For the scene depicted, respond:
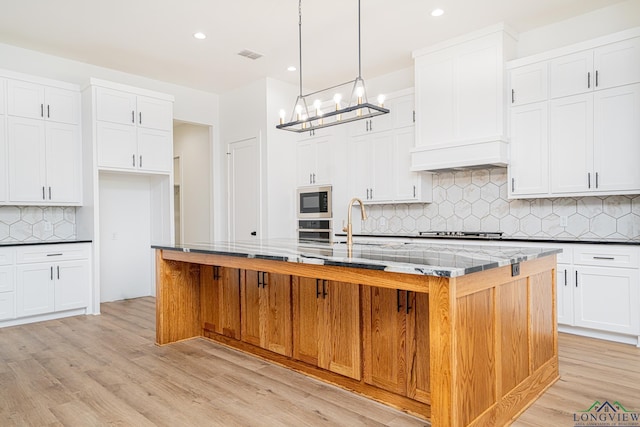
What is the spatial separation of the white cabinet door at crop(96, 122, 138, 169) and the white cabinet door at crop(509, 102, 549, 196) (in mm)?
4326

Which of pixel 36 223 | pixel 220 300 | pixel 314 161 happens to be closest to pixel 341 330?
pixel 220 300

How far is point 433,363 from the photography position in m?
1.83

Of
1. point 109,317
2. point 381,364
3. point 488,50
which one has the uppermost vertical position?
point 488,50

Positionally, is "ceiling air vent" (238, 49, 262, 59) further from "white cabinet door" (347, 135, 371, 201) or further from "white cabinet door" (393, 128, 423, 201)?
"white cabinet door" (393, 128, 423, 201)

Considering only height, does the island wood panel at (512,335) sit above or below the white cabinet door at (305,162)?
below

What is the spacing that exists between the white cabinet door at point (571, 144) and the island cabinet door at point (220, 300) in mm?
3093

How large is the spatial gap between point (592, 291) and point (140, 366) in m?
3.71

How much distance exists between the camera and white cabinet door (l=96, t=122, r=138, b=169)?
4871 mm

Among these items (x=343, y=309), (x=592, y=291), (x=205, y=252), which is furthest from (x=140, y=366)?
(x=592, y=291)

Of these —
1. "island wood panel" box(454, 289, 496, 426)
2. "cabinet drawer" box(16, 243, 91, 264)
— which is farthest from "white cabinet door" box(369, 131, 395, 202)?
"cabinet drawer" box(16, 243, 91, 264)

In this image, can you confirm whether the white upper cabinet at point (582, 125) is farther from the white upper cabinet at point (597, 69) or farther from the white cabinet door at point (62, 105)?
the white cabinet door at point (62, 105)

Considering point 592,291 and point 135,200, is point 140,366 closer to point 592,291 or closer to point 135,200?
point 135,200

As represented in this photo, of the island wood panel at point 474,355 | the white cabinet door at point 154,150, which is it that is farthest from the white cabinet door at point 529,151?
the white cabinet door at point 154,150

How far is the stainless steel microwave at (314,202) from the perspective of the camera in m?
5.62
